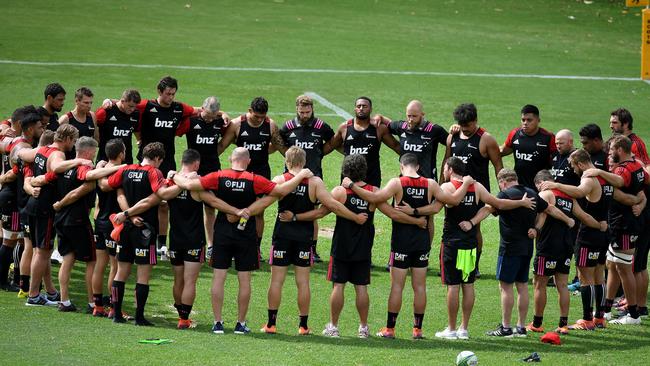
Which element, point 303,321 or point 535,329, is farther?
point 535,329

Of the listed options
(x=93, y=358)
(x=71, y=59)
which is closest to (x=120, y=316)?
(x=93, y=358)

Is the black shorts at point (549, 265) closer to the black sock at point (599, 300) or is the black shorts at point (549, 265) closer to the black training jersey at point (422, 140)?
the black sock at point (599, 300)

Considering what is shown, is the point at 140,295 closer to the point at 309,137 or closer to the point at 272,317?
the point at 272,317

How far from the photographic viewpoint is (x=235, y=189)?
12.9m

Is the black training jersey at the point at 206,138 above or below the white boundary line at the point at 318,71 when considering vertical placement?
below

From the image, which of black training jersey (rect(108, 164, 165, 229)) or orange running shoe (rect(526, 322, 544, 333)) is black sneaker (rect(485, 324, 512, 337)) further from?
black training jersey (rect(108, 164, 165, 229))

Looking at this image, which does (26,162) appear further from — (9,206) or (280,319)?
(280,319)

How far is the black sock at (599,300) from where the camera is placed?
1410 cm

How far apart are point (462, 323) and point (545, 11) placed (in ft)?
93.9

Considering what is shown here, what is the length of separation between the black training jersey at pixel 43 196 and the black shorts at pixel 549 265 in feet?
20.2

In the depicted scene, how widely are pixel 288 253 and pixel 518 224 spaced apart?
9.42 ft

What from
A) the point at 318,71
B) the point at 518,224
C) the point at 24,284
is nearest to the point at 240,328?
the point at 24,284

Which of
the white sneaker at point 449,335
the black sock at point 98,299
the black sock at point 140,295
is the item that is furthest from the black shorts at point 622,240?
the black sock at point 98,299

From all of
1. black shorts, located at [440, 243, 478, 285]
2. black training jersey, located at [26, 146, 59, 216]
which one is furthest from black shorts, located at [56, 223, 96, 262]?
black shorts, located at [440, 243, 478, 285]
